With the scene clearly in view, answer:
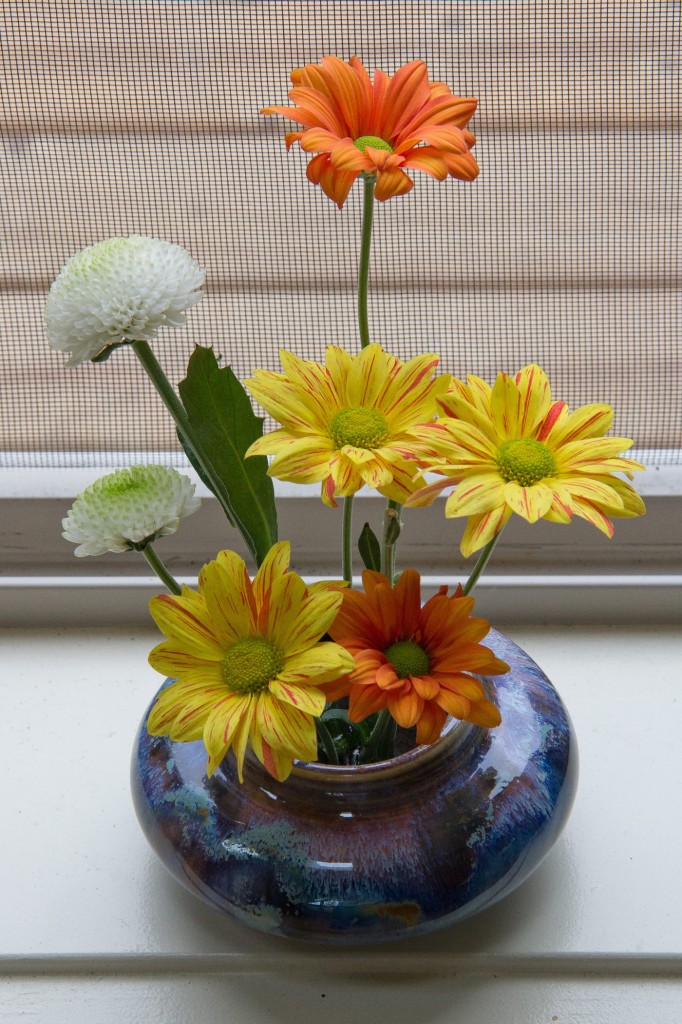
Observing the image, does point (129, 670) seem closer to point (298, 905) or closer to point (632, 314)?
point (298, 905)

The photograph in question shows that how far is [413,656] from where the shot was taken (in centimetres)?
43

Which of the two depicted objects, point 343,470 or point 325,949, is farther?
point 325,949

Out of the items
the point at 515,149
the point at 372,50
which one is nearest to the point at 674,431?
the point at 515,149

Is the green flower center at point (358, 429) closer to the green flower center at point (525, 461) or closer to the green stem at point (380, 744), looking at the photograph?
the green flower center at point (525, 461)

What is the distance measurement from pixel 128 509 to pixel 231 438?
7 centimetres

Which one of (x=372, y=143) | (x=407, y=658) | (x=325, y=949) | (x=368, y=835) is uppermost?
(x=372, y=143)

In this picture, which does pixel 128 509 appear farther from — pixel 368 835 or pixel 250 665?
pixel 368 835

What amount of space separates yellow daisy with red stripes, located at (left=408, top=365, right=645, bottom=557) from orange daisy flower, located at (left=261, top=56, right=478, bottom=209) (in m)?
0.09

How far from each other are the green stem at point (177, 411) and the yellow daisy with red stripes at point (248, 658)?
0.05m

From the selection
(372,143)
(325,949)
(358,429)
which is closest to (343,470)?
(358,429)

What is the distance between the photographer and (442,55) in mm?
659

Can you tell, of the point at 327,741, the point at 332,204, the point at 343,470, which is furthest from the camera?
the point at 332,204

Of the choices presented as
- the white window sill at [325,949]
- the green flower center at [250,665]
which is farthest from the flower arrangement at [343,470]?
the white window sill at [325,949]

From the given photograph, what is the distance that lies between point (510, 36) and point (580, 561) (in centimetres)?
40
